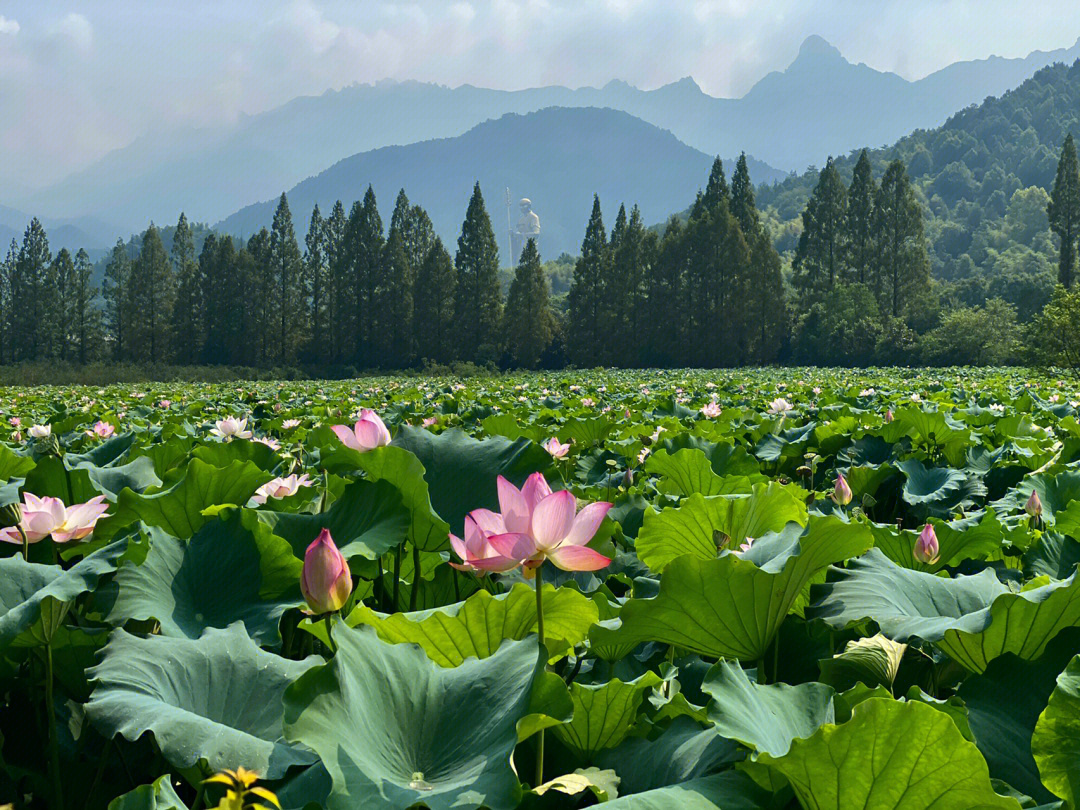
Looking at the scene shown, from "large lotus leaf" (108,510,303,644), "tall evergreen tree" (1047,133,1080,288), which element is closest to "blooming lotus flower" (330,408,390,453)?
"large lotus leaf" (108,510,303,644)

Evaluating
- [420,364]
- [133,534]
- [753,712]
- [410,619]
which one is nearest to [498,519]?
[410,619]

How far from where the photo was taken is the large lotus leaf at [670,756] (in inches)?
27.5

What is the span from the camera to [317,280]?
41000 mm

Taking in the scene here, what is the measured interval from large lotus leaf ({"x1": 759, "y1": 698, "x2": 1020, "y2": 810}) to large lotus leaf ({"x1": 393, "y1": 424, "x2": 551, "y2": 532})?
35.9 inches

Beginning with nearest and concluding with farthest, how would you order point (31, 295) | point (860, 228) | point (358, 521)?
point (358, 521)
point (860, 228)
point (31, 295)

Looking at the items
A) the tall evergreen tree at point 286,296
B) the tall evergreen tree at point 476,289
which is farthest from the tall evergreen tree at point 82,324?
the tall evergreen tree at point 476,289

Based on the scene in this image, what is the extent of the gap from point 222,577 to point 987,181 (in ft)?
389

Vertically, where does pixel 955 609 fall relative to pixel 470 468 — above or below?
below

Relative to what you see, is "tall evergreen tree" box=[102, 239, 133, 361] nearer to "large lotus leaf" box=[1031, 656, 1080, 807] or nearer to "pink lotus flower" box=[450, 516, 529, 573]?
"pink lotus flower" box=[450, 516, 529, 573]

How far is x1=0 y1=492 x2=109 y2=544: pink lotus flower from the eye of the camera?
1.17 m

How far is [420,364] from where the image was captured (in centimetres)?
3831

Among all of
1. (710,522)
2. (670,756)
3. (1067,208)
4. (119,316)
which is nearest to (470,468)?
(710,522)

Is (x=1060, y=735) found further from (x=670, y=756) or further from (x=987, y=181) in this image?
(x=987, y=181)

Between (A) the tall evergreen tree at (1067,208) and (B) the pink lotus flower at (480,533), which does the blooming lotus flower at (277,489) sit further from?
(A) the tall evergreen tree at (1067,208)
